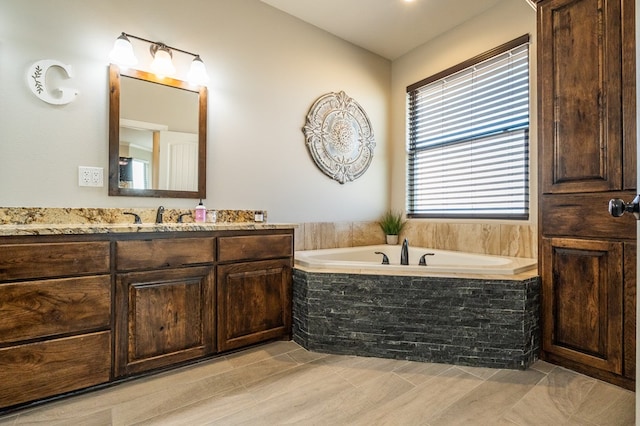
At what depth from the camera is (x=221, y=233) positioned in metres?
1.93

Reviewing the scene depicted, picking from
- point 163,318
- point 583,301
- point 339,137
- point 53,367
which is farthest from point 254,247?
point 583,301

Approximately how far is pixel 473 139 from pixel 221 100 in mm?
2091

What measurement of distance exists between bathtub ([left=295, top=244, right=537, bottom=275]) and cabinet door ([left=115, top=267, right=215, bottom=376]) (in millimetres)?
695

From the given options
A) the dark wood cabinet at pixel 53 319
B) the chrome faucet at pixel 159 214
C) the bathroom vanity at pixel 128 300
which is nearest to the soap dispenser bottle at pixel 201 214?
the chrome faucet at pixel 159 214

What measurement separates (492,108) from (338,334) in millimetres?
2158

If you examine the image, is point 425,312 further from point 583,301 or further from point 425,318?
point 583,301

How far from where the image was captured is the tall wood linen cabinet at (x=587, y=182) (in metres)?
1.60

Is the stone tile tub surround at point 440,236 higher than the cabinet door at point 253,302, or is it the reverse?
the stone tile tub surround at point 440,236

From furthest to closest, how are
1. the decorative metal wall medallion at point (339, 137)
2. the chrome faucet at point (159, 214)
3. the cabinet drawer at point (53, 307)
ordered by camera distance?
the decorative metal wall medallion at point (339, 137) < the chrome faucet at point (159, 214) < the cabinet drawer at point (53, 307)

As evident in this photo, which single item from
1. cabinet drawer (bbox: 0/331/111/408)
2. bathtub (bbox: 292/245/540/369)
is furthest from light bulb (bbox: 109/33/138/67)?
bathtub (bbox: 292/245/540/369)

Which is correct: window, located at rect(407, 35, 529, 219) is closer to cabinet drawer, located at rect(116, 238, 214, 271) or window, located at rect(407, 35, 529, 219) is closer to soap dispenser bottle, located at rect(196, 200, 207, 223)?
soap dispenser bottle, located at rect(196, 200, 207, 223)

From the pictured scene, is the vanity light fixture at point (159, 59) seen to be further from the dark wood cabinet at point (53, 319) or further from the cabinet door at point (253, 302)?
the cabinet door at point (253, 302)

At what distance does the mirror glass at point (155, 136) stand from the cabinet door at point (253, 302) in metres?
0.69

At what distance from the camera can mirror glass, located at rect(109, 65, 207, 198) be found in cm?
199
